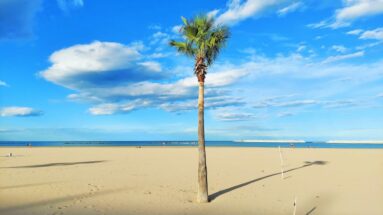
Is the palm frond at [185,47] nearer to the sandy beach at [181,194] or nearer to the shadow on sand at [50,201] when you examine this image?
the sandy beach at [181,194]

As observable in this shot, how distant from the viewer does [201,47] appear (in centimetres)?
1678

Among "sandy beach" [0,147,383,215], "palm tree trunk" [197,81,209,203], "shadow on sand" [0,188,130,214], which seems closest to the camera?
"shadow on sand" [0,188,130,214]

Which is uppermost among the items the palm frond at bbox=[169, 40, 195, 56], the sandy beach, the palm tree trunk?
the palm frond at bbox=[169, 40, 195, 56]

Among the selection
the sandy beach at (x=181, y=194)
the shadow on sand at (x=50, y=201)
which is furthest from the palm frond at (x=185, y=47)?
the shadow on sand at (x=50, y=201)

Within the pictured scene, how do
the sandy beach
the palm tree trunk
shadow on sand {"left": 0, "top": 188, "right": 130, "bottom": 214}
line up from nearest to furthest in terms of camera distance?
1. shadow on sand {"left": 0, "top": 188, "right": 130, "bottom": 214}
2. the sandy beach
3. the palm tree trunk

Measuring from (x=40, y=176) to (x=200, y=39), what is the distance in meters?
16.3

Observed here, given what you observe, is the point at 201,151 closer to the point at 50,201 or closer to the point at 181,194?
the point at 181,194

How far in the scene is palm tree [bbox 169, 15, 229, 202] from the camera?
16672 mm

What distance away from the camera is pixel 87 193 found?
19219 millimetres

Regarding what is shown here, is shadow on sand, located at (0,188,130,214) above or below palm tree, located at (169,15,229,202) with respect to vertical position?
below

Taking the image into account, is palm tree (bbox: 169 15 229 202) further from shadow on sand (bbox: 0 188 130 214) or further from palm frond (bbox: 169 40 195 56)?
shadow on sand (bbox: 0 188 130 214)

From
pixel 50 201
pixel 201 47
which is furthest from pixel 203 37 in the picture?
pixel 50 201

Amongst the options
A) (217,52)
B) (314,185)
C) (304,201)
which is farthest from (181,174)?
(217,52)

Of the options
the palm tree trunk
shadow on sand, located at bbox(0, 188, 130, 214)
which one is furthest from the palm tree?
shadow on sand, located at bbox(0, 188, 130, 214)
